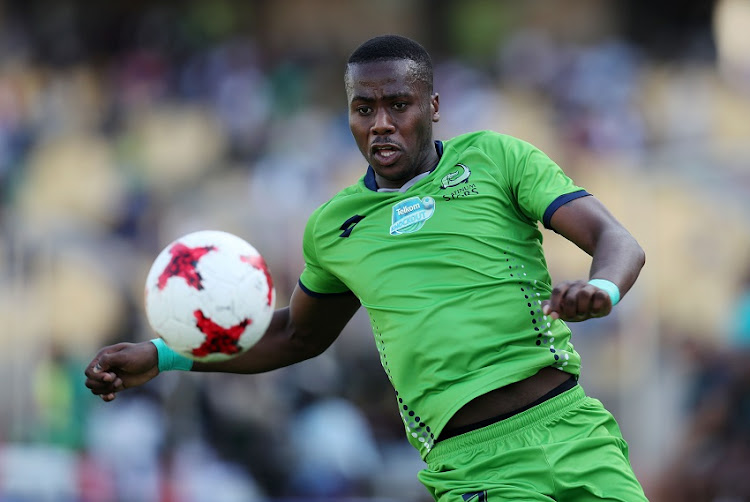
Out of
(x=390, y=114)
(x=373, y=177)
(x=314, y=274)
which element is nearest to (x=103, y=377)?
(x=314, y=274)

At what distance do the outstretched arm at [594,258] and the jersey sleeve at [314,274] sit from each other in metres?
1.12

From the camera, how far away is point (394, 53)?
187 inches

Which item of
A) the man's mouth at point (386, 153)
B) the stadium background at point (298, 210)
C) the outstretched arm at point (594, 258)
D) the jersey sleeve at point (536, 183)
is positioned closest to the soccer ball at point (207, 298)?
the man's mouth at point (386, 153)

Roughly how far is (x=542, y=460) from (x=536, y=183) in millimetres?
1063

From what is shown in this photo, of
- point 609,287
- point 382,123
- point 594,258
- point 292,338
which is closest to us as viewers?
point 609,287

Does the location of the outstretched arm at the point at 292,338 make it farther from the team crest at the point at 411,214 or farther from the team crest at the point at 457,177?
the team crest at the point at 457,177

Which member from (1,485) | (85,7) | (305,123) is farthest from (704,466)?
(85,7)

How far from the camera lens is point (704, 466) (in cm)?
888

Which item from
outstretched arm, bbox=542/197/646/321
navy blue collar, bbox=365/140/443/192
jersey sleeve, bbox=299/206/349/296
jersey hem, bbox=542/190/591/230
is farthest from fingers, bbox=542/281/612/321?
jersey sleeve, bbox=299/206/349/296

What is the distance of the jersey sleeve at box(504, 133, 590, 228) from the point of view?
4.44 metres

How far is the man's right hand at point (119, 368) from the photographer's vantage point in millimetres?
5004

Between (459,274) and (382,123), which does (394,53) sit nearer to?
(382,123)

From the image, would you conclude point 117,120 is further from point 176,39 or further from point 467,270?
point 467,270

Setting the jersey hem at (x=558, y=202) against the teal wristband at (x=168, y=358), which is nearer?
the jersey hem at (x=558, y=202)
